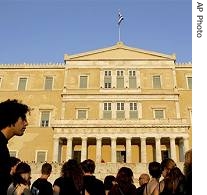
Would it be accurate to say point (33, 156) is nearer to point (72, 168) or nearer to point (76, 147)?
Answer: point (76, 147)

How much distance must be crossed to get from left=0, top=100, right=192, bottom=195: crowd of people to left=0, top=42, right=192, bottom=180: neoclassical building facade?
75.1ft

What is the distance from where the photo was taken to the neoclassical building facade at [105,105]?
30078 millimetres

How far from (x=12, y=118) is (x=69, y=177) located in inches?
73.8

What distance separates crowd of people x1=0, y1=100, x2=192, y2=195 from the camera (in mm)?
3660

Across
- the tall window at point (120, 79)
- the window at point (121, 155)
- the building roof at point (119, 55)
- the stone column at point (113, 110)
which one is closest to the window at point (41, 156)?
the window at point (121, 155)

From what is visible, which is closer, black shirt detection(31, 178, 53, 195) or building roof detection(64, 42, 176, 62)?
black shirt detection(31, 178, 53, 195)

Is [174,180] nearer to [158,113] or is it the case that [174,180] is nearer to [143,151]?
[143,151]

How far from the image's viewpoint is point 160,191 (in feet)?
16.9

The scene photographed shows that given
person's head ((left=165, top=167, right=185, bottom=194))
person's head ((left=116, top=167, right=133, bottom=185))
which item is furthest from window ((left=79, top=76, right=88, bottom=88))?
person's head ((left=165, top=167, right=185, bottom=194))

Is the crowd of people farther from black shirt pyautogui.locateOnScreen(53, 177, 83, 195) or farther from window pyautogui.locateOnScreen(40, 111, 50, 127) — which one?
window pyautogui.locateOnScreen(40, 111, 50, 127)

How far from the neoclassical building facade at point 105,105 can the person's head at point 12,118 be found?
83.1 feet

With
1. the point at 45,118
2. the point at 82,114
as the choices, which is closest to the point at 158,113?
the point at 82,114

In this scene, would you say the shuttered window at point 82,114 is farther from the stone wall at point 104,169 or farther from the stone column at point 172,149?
the stone wall at point 104,169
